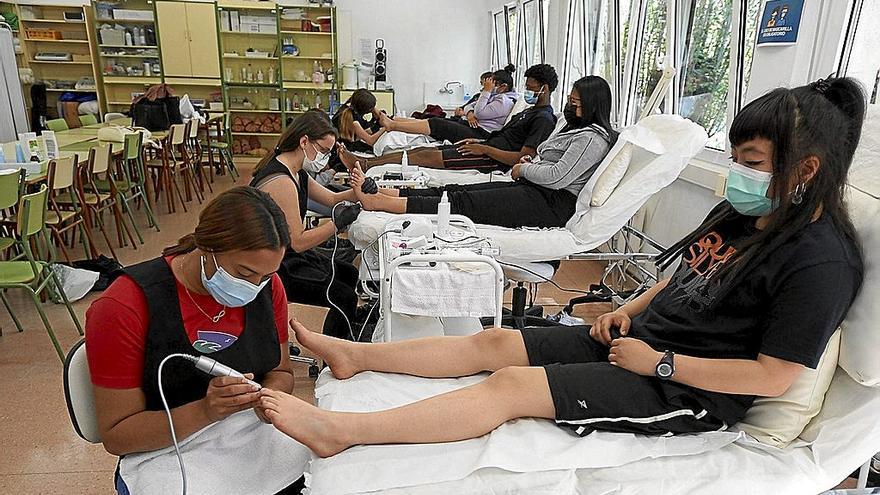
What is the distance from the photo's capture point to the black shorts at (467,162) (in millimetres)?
4117

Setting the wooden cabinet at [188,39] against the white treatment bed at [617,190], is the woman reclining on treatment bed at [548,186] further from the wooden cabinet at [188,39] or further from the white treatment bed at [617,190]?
the wooden cabinet at [188,39]

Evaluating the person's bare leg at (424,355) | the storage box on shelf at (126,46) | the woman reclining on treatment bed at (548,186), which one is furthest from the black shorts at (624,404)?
the storage box on shelf at (126,46)

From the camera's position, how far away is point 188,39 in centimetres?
682

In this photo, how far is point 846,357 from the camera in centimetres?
120

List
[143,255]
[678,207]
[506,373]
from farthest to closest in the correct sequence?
[143,255] < [678,207] < [506,373]

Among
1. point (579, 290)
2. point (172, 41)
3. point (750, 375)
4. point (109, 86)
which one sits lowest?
point (579, 290)

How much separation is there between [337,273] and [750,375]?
1.63 m

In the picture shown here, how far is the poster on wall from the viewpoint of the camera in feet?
7.09

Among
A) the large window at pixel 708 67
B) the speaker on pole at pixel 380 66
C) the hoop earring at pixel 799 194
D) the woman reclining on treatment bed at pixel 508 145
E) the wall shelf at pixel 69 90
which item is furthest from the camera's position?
the speaker on pole at pixel 380 66

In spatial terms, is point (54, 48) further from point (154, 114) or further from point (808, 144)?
point (808, 144)

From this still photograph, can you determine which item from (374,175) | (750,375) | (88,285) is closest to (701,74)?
(374,175)

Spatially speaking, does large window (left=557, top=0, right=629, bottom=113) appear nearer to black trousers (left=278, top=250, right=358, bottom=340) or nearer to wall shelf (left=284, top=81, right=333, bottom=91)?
black trousers (left=278, top=250, right=358, bottom=340)

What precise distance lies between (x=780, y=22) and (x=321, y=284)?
6.95 feet

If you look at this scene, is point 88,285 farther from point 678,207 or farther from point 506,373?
point 678,207
